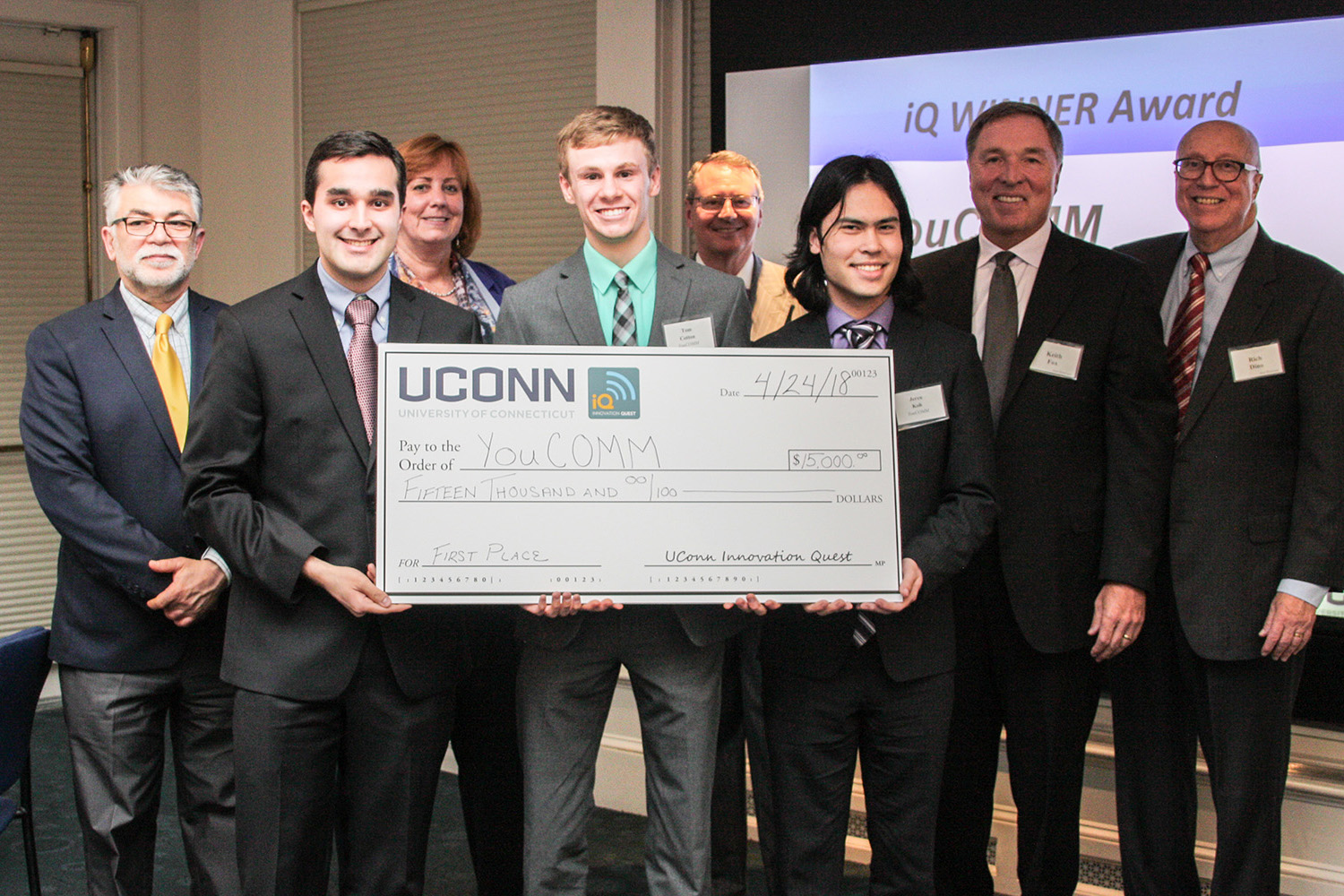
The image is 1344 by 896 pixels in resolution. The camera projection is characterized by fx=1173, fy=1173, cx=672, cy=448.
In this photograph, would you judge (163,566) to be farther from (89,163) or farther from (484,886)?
(89,163)

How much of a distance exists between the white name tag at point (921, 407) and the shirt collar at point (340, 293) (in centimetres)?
103

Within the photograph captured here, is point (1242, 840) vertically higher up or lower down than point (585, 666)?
lower down

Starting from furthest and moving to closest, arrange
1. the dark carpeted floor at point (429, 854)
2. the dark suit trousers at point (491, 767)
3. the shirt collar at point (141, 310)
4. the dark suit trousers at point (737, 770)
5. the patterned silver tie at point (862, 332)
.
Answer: the dark carpeted floor at point (429, 854)
the dark suit trousers at point (737, 770)
the dark suit trousers at point (491, 767)
the shirt collar at point (141, 310)
the patterned silver tie at point (862, 332)

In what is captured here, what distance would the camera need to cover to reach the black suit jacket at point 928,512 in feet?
7.26

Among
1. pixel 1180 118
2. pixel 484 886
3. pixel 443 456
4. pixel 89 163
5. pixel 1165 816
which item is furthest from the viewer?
pixel 89 163

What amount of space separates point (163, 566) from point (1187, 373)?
2.24m

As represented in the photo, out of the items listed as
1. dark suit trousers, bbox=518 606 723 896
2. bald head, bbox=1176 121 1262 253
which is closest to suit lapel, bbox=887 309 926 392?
dark suit trousers, bbox=518 606 723 896

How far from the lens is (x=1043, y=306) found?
2.55 metres

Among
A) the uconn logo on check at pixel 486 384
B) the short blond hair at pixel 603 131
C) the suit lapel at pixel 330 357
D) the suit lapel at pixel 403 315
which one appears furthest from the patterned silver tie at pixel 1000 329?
the suit lapel at pixel 330 357

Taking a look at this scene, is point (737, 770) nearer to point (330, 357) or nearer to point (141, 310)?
point (330, 357)

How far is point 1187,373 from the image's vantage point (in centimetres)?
258

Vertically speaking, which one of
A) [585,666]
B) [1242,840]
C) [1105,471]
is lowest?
[1242,840]

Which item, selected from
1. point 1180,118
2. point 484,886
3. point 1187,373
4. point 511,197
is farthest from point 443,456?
point 511,197

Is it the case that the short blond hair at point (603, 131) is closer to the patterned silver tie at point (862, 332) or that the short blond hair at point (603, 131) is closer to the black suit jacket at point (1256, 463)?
the patterned silver tie at point (862, 332)
